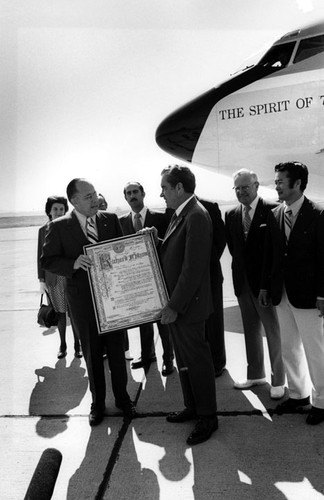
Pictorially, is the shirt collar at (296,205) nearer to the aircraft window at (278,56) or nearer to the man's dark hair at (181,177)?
the man's dark hair at (181,177)

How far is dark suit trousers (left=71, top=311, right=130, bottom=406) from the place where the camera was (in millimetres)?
3285

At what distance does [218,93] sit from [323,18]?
1788mm

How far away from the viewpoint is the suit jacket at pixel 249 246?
11.4 feet

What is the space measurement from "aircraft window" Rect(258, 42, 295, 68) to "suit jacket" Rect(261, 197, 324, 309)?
362cm

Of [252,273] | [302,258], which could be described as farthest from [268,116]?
[302,258]

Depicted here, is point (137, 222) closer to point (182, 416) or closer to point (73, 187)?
point (73, 187)

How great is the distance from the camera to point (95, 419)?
3201mm

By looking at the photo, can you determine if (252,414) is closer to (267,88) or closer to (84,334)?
(84,334)

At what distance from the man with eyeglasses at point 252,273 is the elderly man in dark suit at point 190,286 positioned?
2.26 ft

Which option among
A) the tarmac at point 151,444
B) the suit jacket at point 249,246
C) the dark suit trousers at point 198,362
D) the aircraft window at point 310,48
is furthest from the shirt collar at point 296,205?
the aircraft window at point 310,48

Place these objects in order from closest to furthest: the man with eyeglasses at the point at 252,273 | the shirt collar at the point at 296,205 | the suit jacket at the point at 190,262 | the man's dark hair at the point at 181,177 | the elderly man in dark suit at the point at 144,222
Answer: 1. the suit jacket at the point at 190,262
2. the man's dark hair at the point at 181,177
3. the shirt collar at the point at 296,205
4. the man with eyeglasses at the point at 252,273
5. the elderly man in dark suit at the point at 144,222

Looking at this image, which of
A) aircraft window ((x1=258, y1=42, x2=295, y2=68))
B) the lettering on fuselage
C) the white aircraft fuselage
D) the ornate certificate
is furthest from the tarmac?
aircraft window ((x1=258, y1=42, x2=295, y2=68))

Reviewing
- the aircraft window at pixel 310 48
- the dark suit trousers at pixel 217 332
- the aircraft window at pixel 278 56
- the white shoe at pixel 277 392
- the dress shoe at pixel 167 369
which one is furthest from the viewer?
the aircraft window at pixel 278 56

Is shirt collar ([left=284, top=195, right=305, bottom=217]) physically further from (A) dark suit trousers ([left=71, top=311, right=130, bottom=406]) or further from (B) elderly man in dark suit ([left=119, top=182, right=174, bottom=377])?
(A) dark suit trousers ([left=71, top=311, right=130, bottom=406])
